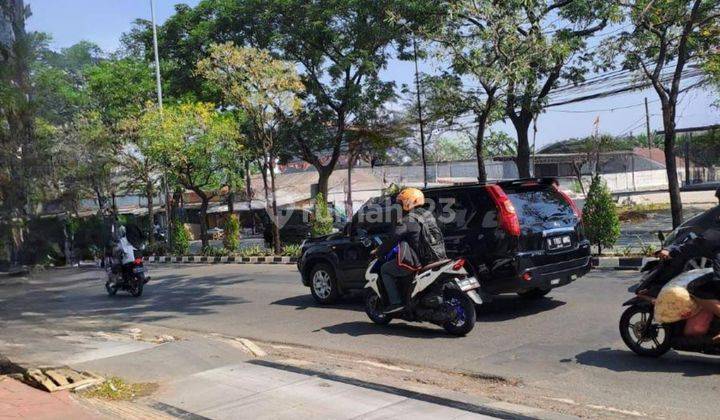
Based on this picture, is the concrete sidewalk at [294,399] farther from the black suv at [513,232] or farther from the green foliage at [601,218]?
the green foliage at [601,218]

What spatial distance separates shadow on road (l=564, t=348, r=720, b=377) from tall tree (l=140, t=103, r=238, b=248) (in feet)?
62.0

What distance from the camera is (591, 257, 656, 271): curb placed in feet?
41.7

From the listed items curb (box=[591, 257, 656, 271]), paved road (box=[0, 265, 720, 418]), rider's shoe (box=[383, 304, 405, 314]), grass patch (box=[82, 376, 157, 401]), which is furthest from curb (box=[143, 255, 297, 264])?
grass patch (box=[82, 376, 157, 401])

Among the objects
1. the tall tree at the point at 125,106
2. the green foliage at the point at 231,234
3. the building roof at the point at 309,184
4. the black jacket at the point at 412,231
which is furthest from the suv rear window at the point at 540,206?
the building roof at the point at 309,184

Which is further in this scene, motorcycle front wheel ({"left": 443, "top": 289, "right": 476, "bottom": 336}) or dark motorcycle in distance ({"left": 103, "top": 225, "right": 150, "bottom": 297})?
dark motorcycle in distance ({"left": 103, "top": 225, "right": 150, "bottom": 297})

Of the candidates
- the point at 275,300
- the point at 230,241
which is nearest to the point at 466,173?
the point at 230,241

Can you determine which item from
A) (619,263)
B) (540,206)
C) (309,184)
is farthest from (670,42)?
(309,184)

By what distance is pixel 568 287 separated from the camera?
10.6m

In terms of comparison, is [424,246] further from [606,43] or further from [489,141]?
[489,141]

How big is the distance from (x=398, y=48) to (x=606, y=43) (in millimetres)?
→ 10631

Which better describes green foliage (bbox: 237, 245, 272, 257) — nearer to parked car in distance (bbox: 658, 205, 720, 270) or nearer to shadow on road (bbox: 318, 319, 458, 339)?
shadow on road (bbox: 318, 319, 458, 339)

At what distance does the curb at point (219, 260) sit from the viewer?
2081 cm

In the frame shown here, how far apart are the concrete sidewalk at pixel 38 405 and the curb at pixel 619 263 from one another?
996cm

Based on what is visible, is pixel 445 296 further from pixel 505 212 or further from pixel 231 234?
pixel 231 234
